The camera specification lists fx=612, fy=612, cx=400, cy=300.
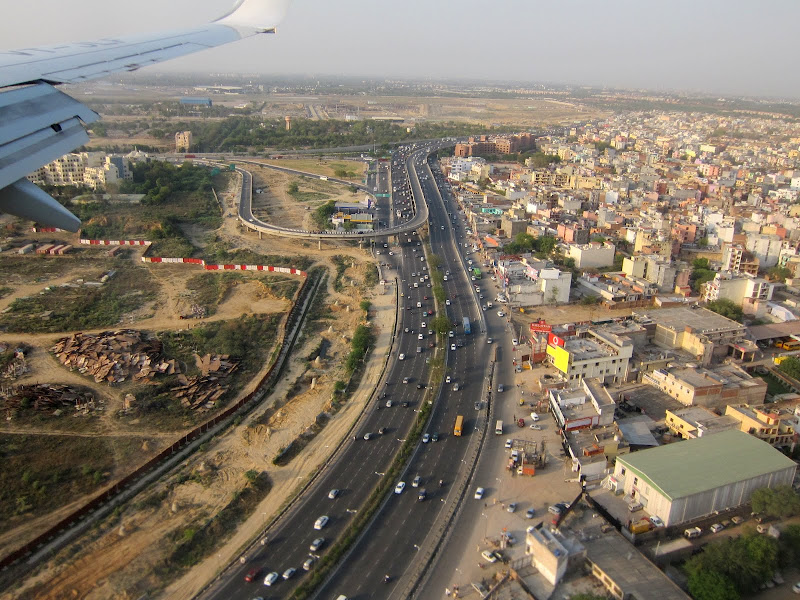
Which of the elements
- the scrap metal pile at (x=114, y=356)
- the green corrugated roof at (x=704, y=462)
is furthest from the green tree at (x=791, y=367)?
the scrap metal pile at (x=114, y=356)

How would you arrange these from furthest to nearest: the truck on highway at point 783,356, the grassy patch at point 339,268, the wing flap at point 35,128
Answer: the grassy patch at point 339,268 → the truck on highway at point 783,356 → the wing flap at point 35,128

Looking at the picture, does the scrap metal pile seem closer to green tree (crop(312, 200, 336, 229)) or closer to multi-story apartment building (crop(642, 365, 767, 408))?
multi-story apartment building (crop(642, 365, 767, 408))

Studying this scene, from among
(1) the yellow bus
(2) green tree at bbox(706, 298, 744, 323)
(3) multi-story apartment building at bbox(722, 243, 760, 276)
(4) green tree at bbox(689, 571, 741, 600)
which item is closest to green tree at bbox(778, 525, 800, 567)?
(4) green tree at bbox(689, 571, 741, 600)

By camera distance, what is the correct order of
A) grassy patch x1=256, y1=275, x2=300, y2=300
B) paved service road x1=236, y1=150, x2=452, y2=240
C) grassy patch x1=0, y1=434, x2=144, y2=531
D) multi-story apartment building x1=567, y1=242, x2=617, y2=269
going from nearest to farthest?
grassy patch x1=0, y1=434, x2=144, y2=531, grassy patch x1=256, y1=275, x2=300, y2=300, multi-story apartment building x1=567, y1=242, x2=617, y2=269, paved service road x1=236, y1=150, x2=452, y2=240

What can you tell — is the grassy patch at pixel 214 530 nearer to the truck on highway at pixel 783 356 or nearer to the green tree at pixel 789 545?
the green tree at pixel 789 545

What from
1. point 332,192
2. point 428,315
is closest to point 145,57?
point 428,315

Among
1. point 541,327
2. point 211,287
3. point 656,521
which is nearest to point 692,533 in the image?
point 656,521

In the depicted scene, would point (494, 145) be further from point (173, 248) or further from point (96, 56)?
point (96, 56)

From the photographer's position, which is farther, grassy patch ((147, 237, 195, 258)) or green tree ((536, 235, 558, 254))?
green tree ((536, 235, 558, 254))
